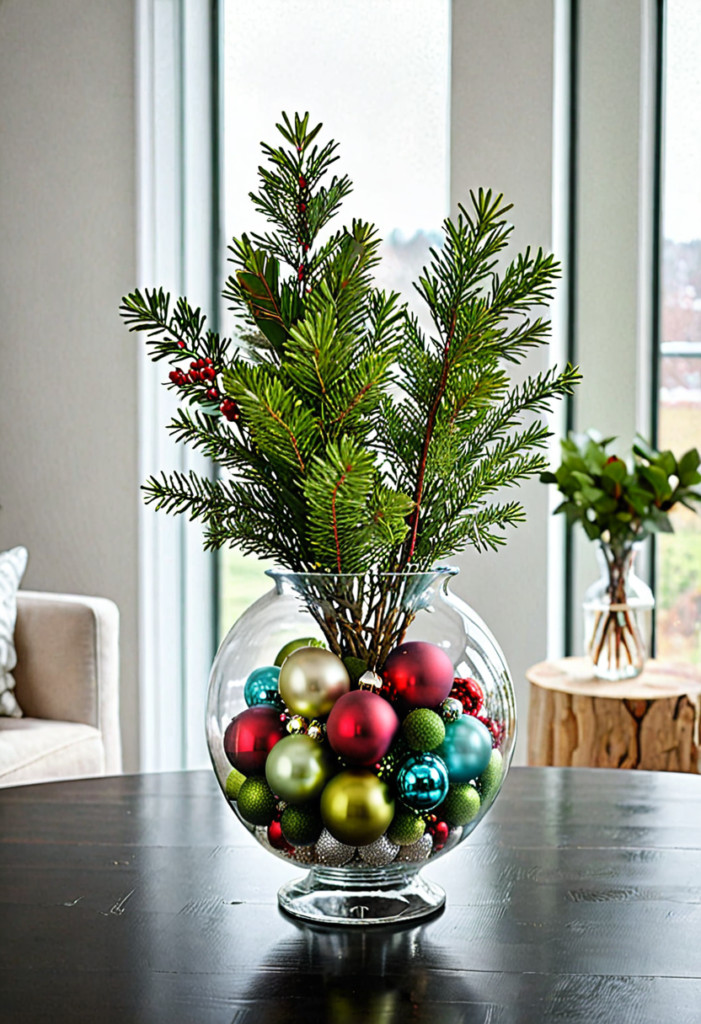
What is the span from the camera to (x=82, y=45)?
2975 millimetres

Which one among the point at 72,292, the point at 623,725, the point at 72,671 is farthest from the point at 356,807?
the point at 72,292

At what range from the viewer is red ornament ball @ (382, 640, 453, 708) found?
83 cm

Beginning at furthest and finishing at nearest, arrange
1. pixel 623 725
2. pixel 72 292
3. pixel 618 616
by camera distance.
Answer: pixel 72 292
pixel 618 616
pixel 623 725

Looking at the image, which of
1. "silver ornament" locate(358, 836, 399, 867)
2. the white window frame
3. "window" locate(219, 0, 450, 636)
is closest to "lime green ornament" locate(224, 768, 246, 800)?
"silver ornament" locate(358, 836, 399, 867)

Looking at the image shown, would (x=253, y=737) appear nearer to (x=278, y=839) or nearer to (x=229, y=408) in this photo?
(x=278, y=839)

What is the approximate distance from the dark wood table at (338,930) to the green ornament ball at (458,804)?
0.09 metres

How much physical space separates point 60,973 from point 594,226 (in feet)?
7.89

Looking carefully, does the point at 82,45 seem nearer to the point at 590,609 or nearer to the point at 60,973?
the point at 590,609

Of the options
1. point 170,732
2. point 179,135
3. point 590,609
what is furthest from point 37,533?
point 590,609

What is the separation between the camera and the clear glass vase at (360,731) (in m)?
0.81

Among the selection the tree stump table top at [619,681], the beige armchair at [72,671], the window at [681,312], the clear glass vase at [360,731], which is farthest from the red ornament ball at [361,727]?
the window at [681,312]

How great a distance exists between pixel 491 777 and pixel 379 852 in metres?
0.10

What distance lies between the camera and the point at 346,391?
81 centimetres

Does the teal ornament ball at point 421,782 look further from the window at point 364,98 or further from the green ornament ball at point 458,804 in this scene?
the window at point 364,98
